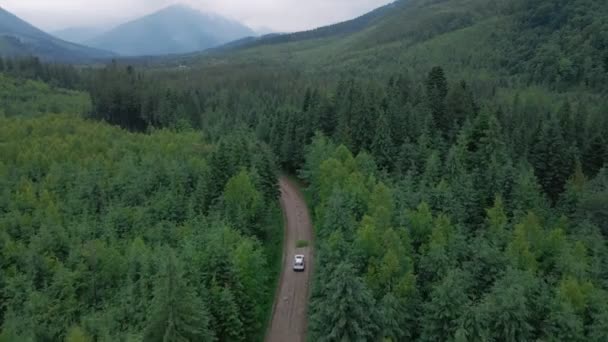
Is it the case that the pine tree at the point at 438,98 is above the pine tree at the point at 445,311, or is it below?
above

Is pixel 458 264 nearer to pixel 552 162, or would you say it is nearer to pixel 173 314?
pixel 173 314

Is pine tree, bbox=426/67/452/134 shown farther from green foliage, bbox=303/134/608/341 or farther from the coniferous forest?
green foliage, bbox=303/134/608/341

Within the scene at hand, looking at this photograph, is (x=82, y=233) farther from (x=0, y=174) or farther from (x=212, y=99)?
(x=212, y=99)

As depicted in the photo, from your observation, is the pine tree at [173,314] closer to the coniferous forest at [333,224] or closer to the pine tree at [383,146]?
the coniferous forest at [333,224]

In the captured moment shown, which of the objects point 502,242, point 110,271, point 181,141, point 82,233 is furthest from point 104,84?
point 502,242

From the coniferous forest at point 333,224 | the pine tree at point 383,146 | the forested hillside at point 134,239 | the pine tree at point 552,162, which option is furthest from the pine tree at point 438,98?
the forested hillside at point 134,239

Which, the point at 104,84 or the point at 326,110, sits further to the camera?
the point at 104,84
